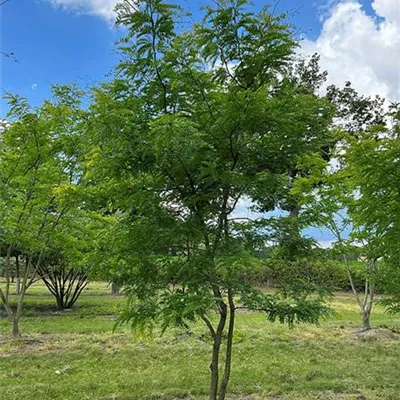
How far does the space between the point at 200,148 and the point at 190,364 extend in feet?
11.6

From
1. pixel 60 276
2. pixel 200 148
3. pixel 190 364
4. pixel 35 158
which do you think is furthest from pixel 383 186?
pixel 60 276

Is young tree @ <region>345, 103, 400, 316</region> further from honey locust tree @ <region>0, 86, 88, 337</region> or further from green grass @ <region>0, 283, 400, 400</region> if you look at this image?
honey locust tree @ <region>0, 86, 88, 337</region>

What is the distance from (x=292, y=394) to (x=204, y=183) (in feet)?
8.48

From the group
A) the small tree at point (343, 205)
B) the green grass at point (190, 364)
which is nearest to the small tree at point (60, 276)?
the green grass at point (190, 364)

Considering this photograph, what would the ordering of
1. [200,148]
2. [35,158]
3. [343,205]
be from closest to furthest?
[200,148] → [343,205] → [35,158]

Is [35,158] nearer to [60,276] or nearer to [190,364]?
[190,364]

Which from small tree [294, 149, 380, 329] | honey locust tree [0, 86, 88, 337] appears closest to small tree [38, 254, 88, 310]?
honey locust tree [0, 86, 88, 337]

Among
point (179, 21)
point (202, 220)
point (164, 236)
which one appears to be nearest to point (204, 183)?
point (202, 220)

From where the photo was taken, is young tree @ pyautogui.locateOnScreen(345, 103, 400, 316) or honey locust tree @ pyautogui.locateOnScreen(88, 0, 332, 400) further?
young tree @ pyautogui.locateOnScreen(345, 103, 400, 316)

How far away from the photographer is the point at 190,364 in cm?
542

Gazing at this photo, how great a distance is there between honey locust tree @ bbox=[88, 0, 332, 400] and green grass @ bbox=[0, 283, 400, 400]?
690 mm

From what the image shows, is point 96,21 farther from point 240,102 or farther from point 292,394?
point 292,394

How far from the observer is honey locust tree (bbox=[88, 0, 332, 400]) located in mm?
2764

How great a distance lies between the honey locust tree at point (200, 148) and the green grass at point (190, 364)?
0.69 meters
